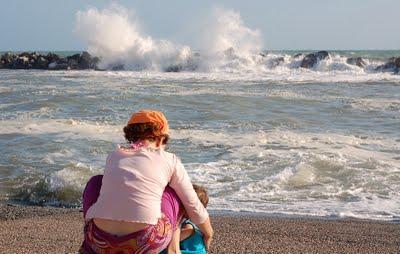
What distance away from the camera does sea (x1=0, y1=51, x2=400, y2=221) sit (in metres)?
8.38

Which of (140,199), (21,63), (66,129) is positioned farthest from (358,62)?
(140,199)

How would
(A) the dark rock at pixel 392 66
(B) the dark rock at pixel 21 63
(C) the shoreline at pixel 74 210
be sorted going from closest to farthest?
(C) the shoreline at pixel 74 210 < (A) the dark rock at pixel 392 66 < (B) the dark rock at pixel 21 63

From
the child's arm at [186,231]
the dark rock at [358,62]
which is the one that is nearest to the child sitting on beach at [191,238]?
the child's arm at [186,231]

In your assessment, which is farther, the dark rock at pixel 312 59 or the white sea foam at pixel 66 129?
the dark rock at pixel 312 59

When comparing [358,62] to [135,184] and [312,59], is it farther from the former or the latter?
[135,184]

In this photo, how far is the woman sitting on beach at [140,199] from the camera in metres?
3.06

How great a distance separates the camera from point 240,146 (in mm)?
11898

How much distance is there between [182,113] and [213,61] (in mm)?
28603

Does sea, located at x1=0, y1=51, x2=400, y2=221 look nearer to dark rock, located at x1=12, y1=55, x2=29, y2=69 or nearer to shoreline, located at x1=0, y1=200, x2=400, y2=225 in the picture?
shoreline, located at x1=0, y1=200, x2=400, y2=225

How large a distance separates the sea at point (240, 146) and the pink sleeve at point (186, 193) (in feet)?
14.7

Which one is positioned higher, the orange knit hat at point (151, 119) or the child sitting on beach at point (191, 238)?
the orange knit hat at point (151, 119)

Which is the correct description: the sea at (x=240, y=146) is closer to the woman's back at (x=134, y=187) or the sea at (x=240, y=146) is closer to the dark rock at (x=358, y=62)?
the woman's back at (x=134, y=187)

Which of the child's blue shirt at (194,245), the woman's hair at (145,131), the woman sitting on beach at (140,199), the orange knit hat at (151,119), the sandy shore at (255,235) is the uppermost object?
the orange knit hat at (151,119)

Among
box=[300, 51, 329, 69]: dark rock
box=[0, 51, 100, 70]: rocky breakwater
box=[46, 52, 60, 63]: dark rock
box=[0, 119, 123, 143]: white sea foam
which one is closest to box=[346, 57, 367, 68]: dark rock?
box=[300, 51, 329, 69]: dark rock
